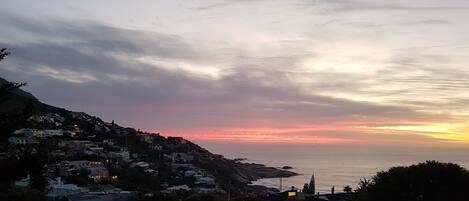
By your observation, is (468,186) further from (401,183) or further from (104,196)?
(104,196)

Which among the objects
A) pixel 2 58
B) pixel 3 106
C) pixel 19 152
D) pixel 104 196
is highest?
pixel 2 58

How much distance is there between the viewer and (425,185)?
2775cm

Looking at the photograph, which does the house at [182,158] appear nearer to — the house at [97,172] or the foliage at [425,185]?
the house at [97,172]

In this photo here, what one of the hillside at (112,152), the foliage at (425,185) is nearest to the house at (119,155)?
the hillside at (112,152)

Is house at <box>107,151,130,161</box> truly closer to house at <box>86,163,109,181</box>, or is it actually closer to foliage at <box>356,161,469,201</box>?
house at <box>86,163,109,181</box>

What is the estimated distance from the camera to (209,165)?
285 feet

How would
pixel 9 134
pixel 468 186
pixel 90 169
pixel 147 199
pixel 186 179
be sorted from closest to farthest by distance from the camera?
pixel 9 134
pixel 468 186
pixel 147 199
pixel 90 169
pixel 186 179

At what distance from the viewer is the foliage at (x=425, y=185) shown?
27.4 m

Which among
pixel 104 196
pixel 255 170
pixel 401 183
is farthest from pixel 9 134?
pixel 255 170

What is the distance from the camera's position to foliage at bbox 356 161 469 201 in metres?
27.4

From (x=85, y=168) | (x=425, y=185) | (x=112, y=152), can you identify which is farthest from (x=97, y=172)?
(x=425, y=185)

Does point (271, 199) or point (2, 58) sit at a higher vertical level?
point (2, 58)

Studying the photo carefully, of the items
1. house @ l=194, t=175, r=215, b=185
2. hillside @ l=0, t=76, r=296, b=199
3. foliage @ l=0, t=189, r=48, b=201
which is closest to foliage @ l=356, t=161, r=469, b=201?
hillside @ l=0, t=76, r=296, b=199

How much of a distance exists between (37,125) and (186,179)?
49563 millimetres
